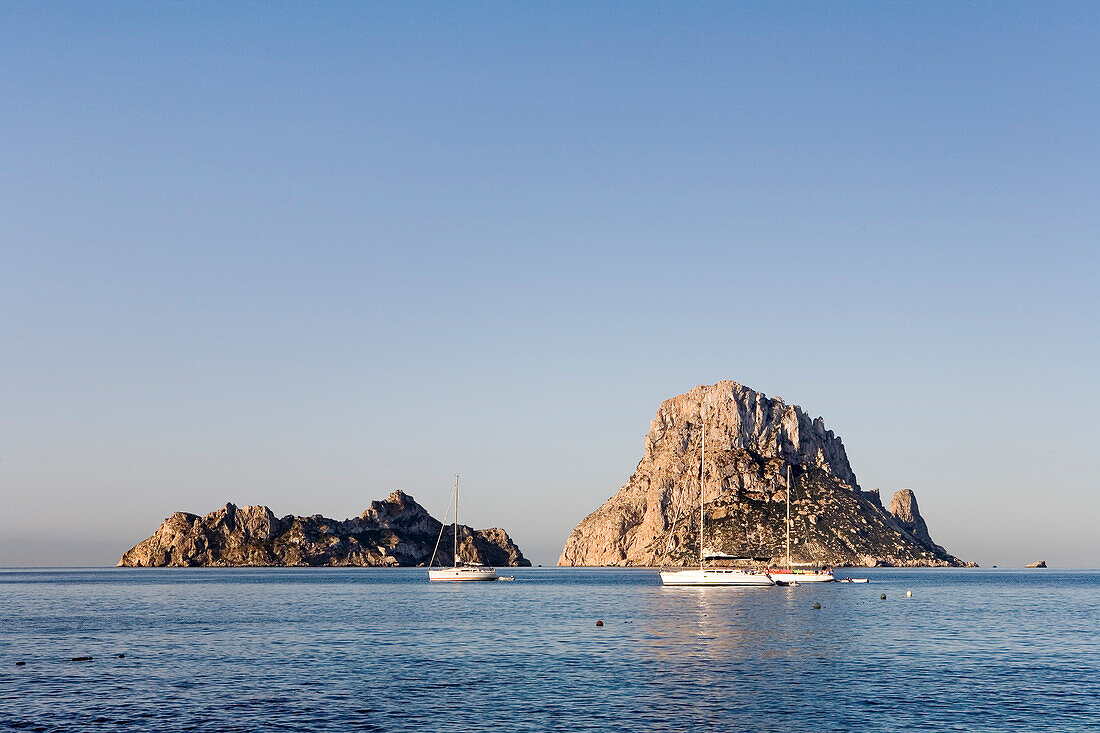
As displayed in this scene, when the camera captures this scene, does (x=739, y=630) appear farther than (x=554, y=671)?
Yes

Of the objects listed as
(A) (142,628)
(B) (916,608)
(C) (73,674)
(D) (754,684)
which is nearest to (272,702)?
(C) (73,674)

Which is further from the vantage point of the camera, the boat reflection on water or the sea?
the boat reflection on water

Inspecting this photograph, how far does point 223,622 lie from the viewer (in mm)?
120312

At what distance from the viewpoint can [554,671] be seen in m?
70.9

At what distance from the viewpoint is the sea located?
172 feet

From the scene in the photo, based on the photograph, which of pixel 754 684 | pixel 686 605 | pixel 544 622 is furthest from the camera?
pixel 686 605

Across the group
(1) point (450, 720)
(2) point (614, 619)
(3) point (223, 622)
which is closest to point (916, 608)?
(2) point (614, 619)

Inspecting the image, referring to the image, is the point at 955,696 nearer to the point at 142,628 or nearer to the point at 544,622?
the point at 544,622

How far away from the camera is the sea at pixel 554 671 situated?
52312 mm

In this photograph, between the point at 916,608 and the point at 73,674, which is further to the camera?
the point at 916,608

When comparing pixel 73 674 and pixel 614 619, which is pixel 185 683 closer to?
pixel 73 674

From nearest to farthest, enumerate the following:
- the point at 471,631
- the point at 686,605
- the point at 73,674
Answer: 1. the point at 73,674
2. the point at 471,631
3. the point at 686,605

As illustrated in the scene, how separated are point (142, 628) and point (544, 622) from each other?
4529 cm

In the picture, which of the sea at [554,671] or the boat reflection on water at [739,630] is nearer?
the sea at [554,671]
